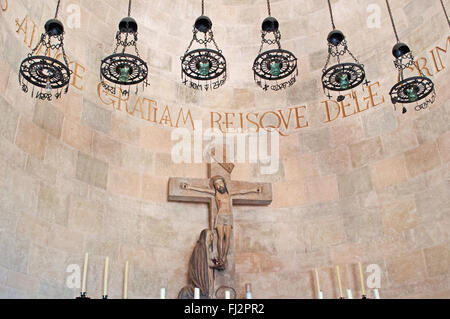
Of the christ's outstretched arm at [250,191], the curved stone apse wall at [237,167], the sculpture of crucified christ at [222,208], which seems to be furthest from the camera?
the christ's outstretched arm at [250,191]

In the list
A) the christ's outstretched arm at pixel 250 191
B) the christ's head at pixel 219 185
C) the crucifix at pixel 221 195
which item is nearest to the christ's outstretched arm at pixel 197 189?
the crucifix at pixel 221 195

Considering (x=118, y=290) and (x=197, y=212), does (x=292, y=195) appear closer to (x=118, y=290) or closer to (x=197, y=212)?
(x=197, y=212)

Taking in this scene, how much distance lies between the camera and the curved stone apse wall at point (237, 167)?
7938 millimetres

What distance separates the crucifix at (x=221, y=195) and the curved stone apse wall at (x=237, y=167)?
0.32 m

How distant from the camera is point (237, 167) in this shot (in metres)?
10.5

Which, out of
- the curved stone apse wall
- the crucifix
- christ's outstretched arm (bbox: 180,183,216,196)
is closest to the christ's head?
the crucifix

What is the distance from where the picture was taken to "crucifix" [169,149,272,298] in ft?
29.8

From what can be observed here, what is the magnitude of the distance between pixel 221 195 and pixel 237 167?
1080 mm

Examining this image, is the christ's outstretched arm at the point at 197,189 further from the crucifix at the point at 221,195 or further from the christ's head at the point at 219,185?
the christ's head at the point at 219,185

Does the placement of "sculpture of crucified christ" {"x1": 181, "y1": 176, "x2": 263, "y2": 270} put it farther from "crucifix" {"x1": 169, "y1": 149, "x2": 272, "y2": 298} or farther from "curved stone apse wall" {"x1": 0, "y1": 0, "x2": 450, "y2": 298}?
"curved stone apse wall" {"x1": 0, "y1": 0, "x2": 450, "y2": 298}

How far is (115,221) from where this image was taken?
9000 millimetres

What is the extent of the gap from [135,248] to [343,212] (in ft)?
13.1

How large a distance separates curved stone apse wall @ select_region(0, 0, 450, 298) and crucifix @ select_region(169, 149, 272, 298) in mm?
322

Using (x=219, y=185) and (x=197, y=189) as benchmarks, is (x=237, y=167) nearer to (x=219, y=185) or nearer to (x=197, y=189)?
(x=219, y=185)
